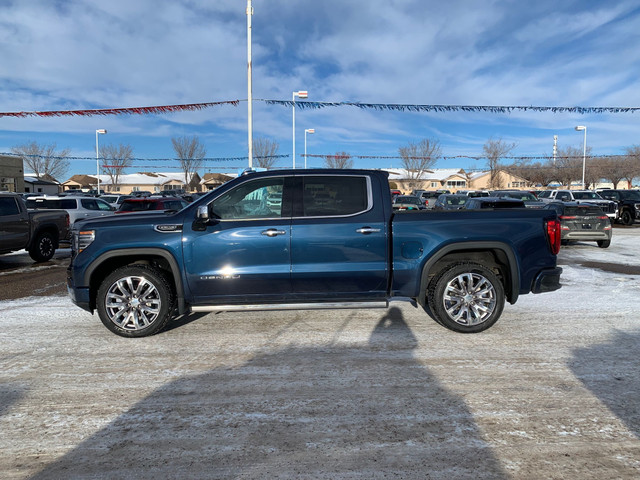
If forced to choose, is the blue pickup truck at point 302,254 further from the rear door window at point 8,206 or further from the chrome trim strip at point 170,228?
the rear door window at point 8,206

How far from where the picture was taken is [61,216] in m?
11.4

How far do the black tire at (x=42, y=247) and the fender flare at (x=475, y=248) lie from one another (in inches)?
386

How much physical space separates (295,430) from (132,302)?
8.66ft

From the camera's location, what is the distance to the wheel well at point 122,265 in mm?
4715

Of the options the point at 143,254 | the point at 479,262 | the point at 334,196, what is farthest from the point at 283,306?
the point at 479,262

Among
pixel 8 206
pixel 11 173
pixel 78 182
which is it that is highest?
pixel 78 182

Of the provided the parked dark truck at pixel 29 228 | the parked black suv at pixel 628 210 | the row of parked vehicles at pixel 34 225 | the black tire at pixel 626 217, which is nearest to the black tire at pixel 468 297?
the row of parked vehicles at pixel 34 225

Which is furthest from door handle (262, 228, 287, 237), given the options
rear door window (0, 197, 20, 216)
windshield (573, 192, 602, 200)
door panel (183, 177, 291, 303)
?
windshield (573, 192, 602, 200)

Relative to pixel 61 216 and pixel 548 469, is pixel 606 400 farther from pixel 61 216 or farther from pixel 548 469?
pixel 61 216

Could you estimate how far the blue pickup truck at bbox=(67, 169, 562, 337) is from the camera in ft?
15.0

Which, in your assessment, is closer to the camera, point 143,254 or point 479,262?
point 143,254

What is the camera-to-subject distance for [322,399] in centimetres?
331

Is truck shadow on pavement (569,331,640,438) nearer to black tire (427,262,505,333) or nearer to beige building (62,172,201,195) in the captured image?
black tire (427,262,505,333)

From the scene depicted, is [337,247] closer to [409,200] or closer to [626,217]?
[409,200]
